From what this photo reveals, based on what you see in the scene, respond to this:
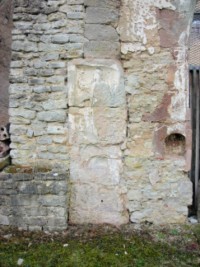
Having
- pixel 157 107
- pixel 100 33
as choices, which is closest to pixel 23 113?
pixel 100 33

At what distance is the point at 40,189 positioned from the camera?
342cm

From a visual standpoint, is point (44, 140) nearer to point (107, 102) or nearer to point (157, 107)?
point (107, 102)

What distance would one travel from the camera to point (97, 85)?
3.51 meters

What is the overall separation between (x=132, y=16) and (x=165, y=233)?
2.51 meters

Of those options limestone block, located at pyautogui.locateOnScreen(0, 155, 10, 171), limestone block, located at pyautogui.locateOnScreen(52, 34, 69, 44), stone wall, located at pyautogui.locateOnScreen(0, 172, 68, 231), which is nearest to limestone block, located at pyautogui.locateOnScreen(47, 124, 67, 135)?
stone wall, located at pyautogui.locateOnScreen(0, 172, 68, 231)

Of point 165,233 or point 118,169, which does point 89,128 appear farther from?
point 165,233

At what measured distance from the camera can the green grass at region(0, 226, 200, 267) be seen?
3004 mm

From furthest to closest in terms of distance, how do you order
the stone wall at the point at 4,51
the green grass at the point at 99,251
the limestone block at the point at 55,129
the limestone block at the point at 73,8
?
the stone wall at the point at 4,51 < the limestone block at the point at 55,129 < the limestone block at the point at 73,8 < the green grass at the point at 99,251

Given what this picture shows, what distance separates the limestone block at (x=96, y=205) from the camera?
3611 millimetres

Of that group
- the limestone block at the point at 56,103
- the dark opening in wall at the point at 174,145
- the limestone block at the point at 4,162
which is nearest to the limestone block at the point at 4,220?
the limestone block at the point at 4,162

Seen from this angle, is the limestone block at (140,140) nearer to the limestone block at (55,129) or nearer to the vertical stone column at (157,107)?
the vertical stone column at (157,107)

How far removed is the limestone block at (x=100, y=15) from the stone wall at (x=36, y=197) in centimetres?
177

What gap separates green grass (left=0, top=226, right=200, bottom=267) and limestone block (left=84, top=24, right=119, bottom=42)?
2.21 metres

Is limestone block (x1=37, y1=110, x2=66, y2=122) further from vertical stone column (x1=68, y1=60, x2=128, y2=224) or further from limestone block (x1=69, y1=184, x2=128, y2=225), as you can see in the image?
limestone block (x1=69, y1=184, x2=128, y2=225)
